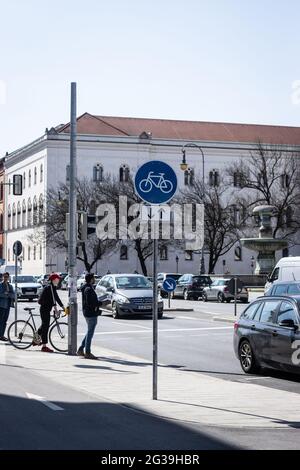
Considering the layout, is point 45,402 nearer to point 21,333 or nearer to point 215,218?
point 21,333

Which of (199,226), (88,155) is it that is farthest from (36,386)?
(88,155)

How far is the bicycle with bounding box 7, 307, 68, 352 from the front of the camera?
20875 mm

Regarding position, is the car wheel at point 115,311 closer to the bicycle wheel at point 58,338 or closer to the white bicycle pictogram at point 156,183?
the bicycle wheel at point 58,338

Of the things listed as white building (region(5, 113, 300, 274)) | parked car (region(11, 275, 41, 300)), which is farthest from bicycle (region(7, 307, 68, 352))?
white building (region(5, 113, 300, 274))

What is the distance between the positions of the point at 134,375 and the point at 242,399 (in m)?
3.57

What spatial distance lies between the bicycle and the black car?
5.29m

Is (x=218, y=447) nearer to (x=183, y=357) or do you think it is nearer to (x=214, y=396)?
(x=214, y=396)

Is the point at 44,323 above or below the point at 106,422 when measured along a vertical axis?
above

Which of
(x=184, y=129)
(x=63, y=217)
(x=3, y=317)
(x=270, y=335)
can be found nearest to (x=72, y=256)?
(x=3, y=317)

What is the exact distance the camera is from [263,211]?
5062cm

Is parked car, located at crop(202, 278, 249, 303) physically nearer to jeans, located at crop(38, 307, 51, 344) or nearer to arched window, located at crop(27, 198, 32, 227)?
jeans, located at crop(38, 307, 51, 344)

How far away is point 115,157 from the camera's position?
3831 inches

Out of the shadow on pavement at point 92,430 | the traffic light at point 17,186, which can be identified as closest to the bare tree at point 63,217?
the traffic light at point 17,186

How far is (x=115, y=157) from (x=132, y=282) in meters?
63.3
